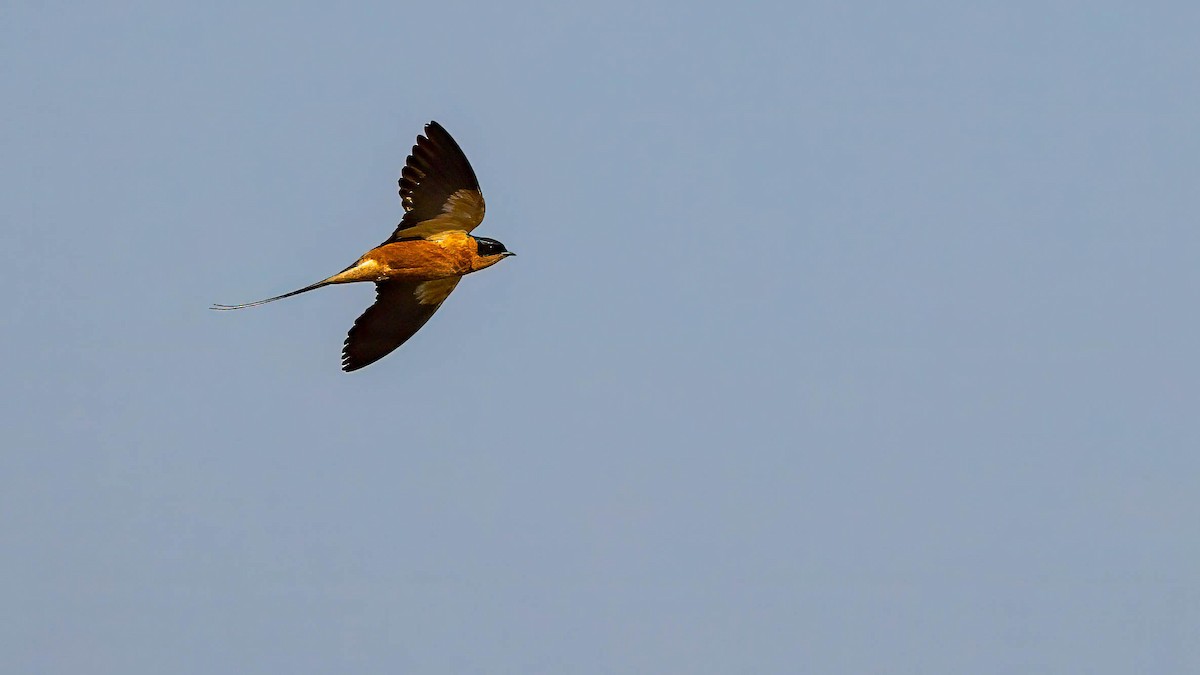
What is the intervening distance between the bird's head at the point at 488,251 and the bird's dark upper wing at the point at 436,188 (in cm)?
55

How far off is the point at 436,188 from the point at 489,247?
155cm

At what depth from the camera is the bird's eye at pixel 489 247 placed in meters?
37.2

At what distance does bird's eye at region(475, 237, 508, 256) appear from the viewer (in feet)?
122

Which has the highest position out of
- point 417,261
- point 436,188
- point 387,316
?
point 436,188

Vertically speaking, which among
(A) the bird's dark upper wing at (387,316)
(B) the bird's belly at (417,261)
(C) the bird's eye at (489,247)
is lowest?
(A) the bird's dark upper wing at (387,316)

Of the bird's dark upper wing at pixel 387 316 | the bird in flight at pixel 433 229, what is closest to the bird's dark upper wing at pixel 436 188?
the bird in flight at pixel 433 229

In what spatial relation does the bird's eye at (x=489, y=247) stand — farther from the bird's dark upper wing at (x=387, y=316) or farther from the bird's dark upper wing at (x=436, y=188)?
the bird's dark upper wing at (x=387, y=316)

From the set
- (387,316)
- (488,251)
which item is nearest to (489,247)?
(488,251)

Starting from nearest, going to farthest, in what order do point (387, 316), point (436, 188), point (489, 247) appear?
point (436, 188) → point (489, 247) → point (387, 316)

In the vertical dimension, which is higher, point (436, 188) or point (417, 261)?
point (436, 188)

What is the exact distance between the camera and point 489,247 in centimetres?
3719

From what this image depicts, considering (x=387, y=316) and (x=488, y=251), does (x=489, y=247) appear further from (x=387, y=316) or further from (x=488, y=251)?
(x=387, y=316)

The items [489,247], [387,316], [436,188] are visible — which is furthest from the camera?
[387,316]

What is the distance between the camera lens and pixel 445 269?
37.2m
